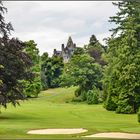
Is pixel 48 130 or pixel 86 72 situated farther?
pixel 86 72

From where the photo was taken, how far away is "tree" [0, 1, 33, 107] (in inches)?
1286

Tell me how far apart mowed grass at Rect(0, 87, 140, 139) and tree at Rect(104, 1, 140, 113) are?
2.25m

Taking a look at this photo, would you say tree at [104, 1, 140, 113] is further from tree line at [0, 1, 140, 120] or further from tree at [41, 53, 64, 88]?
tree at [41, 53, 64, 88]

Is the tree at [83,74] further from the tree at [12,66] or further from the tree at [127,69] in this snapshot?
the tree at [12,66]

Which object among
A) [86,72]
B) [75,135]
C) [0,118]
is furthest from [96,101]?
[75,135]

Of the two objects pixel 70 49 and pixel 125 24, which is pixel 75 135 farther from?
pixel 70 49

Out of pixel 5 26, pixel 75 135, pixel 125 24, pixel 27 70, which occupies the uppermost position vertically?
pixel 125 24

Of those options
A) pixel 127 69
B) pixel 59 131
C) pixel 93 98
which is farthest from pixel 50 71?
pixel 59 131

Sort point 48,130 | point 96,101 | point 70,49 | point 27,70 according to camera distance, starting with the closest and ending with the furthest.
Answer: point 48,130 < point 27,70 < point 96,101 < point 70,49

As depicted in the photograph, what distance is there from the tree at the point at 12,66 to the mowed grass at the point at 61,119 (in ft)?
8.73

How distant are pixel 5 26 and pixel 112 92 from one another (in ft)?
94.7

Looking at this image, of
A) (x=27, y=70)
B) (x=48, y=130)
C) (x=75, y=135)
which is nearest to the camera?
(x=75, y=135)

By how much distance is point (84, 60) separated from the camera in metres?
85.2

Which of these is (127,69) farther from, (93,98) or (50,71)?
(50,71)
